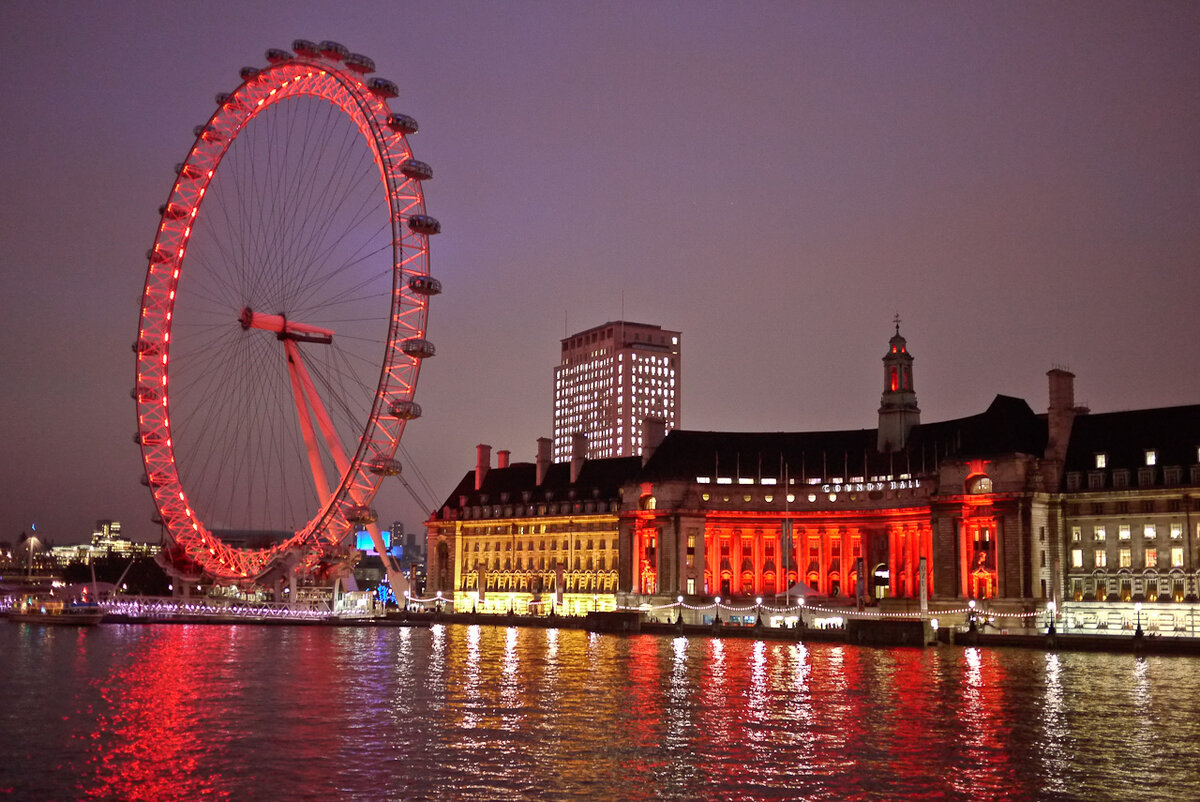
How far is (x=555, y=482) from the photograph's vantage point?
188 metres

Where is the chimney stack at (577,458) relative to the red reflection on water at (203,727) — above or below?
above

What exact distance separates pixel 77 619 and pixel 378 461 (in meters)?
46.3

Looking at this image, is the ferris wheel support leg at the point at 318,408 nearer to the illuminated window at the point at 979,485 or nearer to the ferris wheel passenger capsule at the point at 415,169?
the ferris wheel passenger capsule at the point at 415,169

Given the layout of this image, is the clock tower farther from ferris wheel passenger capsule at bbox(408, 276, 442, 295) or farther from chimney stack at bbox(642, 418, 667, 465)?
ferris wheel passenger capsule at bbox(408, 276, 442, 295)

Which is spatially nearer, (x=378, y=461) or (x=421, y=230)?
(x=421, y=230)

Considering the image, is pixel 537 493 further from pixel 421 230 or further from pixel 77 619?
pixel 421 230

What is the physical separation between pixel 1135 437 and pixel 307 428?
253ft

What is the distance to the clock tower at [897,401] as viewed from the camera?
153375 millimetres

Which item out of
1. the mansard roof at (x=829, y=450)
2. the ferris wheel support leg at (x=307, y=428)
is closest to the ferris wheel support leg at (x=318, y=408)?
the ferris wheel support leg at (x=307, y=428)

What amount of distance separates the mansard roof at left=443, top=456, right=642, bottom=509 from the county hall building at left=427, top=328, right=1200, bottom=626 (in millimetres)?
299

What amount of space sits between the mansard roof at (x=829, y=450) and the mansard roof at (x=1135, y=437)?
14.6 ft

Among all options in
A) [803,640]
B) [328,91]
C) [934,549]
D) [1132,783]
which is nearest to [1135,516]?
[934,549]

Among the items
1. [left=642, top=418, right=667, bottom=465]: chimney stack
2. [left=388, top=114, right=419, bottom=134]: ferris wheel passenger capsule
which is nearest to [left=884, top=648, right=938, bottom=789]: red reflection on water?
[left=388, top=114, right=419, bottom=134]: ferris wheel passenger capsule

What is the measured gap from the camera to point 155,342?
10756 centimetres
